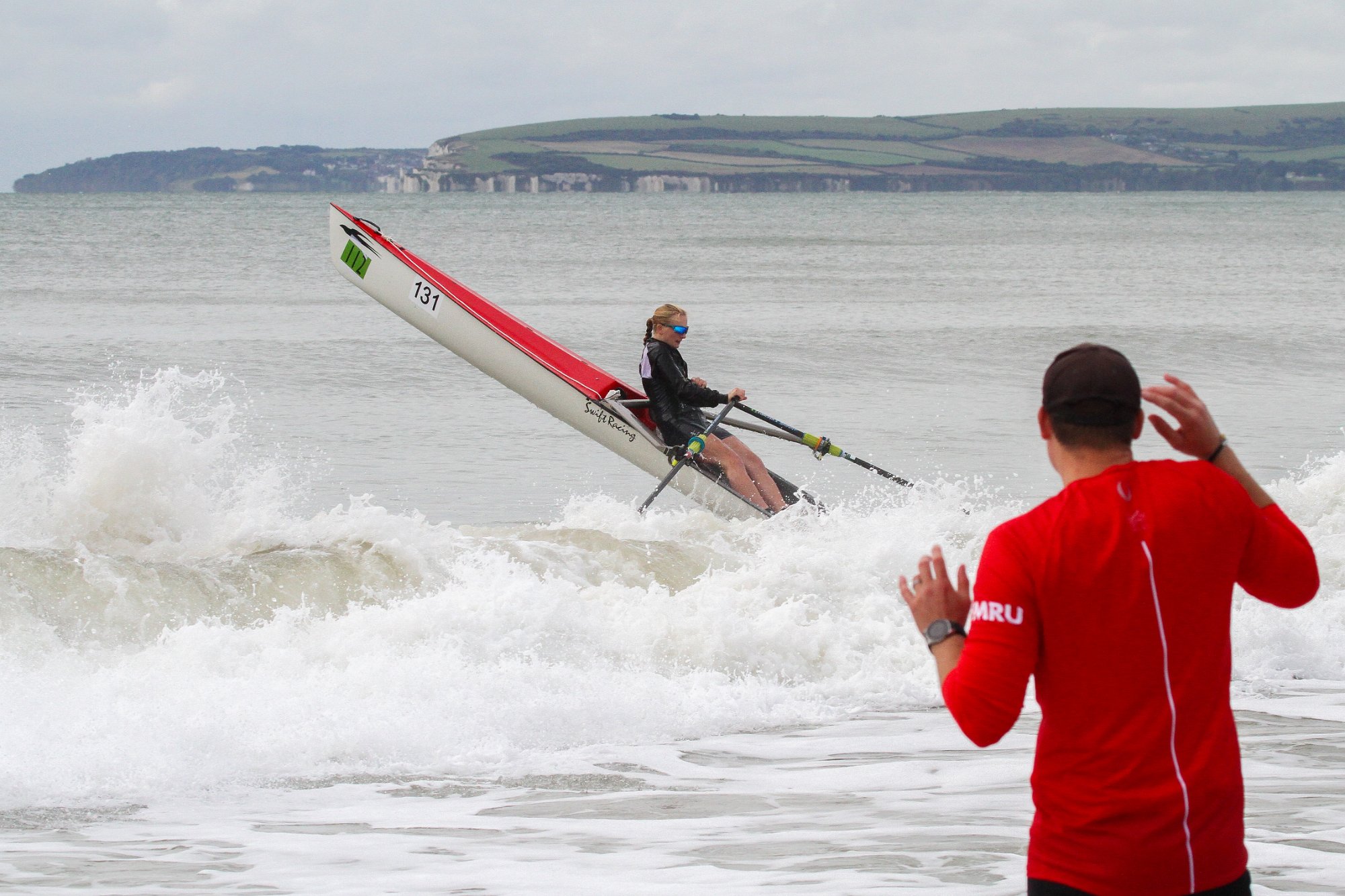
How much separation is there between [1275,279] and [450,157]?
129184 mm

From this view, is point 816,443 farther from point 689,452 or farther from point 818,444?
point 689,452

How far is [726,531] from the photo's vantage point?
1012 centimetres

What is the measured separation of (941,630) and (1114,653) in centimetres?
27

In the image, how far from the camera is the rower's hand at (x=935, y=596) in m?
2.32

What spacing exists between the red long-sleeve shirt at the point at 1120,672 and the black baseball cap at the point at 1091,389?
0.31ft

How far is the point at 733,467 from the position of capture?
1012 cm

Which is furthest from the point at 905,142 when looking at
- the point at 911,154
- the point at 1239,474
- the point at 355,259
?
the point at 1239,474

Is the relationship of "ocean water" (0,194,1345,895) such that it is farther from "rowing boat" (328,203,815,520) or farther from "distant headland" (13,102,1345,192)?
"distant headland" (13,102,1345,192)

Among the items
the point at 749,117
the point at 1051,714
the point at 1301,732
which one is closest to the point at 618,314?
the point at 1301,732

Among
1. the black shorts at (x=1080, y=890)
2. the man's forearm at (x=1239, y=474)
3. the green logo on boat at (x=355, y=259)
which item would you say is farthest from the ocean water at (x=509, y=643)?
the man's forearm at (x=1239, y=474)

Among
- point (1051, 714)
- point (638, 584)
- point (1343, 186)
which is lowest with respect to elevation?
point (638, 584)

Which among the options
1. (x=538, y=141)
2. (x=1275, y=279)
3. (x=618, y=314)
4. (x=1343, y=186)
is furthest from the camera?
(x=538, y=141)

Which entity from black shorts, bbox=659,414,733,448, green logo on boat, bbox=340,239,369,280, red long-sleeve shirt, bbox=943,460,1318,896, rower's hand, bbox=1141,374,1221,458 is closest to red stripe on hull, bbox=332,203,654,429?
green logo on boat, bbox=340,239,369,280

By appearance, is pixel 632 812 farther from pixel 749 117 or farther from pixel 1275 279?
pixel 749 117
